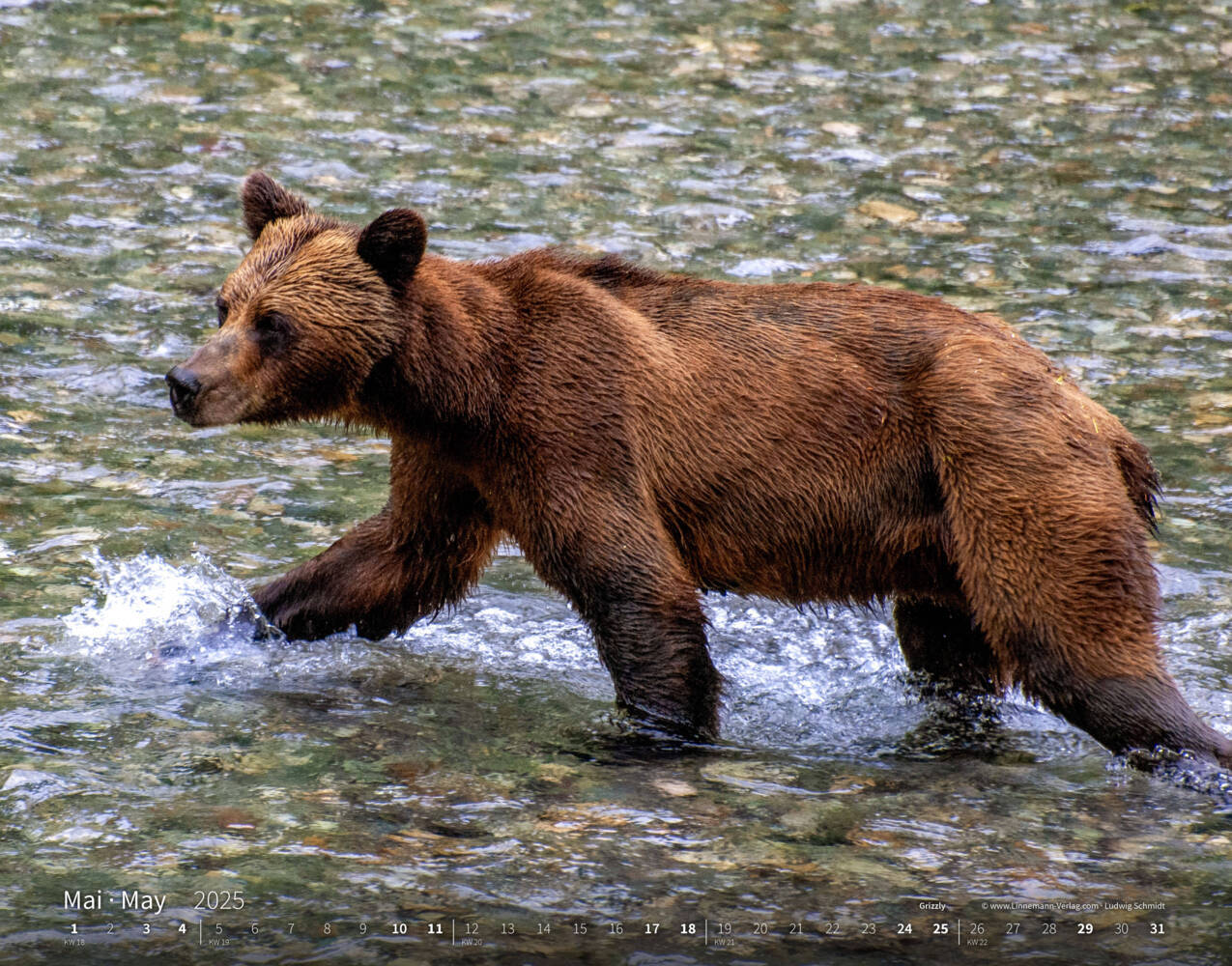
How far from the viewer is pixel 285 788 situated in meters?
5.66

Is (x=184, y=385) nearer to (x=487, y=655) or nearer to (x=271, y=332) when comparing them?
(x=271, y=332)

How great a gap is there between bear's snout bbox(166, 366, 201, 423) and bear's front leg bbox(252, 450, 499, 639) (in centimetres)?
92

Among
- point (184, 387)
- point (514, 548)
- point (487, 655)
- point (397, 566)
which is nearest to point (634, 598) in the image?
point (397, 566)

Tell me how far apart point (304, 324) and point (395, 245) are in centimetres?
41

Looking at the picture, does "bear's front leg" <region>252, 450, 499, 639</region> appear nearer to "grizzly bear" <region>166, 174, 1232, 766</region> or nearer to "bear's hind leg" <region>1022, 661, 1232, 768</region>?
"grizzly bear" <region>166, 174, 1232, 766</region>

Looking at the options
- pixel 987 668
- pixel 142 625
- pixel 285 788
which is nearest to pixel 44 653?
pixel 142 625

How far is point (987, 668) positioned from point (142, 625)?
3294 mm

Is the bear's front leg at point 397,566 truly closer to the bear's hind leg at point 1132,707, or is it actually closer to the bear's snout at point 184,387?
the bear's snout at point 184,387

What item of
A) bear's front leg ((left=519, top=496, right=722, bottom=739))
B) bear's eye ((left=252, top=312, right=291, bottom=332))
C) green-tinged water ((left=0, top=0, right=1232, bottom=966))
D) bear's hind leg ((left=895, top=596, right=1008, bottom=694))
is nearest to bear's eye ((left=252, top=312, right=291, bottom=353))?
bear's eye ((left=252, top=312, right=291, bottom=332))

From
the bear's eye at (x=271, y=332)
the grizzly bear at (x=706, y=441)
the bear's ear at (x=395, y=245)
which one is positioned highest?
the bear's ear at (x=395, y=245)

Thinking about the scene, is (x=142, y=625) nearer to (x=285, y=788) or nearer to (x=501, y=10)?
(x=285, y=788)

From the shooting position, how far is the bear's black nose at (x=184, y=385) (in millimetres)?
5757

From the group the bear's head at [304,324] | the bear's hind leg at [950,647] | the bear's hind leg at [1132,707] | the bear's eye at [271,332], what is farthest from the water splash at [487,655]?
the bear's eye at [271,332]

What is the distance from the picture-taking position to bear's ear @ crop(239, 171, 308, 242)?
6293 millimetres
